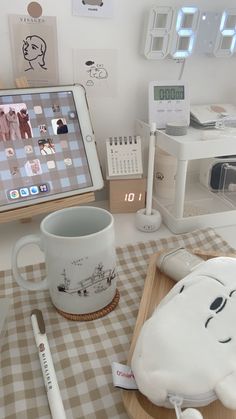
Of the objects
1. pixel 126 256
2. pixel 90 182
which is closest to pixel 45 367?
pixel 126 256

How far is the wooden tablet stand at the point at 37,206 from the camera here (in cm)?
60

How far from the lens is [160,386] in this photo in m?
0.30

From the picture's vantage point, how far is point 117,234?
661mm

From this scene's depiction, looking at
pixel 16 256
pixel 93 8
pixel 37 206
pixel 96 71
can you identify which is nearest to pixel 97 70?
pixel 96 71

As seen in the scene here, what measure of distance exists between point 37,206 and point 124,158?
208 millimetres

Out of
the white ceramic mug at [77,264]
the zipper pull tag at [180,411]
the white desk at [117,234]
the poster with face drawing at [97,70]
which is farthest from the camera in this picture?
the poster with face drawing at [97,70]

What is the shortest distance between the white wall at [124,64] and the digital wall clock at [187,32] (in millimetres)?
22

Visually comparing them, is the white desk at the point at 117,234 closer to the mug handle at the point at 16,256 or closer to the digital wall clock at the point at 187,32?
the mug handle at the point at 16,256

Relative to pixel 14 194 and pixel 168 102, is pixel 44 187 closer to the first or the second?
pixel 14 194

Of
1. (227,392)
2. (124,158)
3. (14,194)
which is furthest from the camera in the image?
(124,158)

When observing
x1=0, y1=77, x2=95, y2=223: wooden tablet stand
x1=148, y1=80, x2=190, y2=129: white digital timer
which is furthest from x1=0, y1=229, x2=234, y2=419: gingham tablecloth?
x1=148, y1=80, x2=190, y2=129: white digital timer

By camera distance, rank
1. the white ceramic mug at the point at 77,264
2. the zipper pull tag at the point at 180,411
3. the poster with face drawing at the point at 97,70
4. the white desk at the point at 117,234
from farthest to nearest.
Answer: the poster with face drawing at the point at 97,70 → the white desk at the point at 117,234 → the white ceramic mug at the point at 77,264 → the zipper pull tag at the point at 180,411

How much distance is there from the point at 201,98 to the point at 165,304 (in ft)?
2.03

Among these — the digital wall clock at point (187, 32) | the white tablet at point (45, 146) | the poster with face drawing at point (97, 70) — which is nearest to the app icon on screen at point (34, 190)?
the white tablet at point (45, 146)
